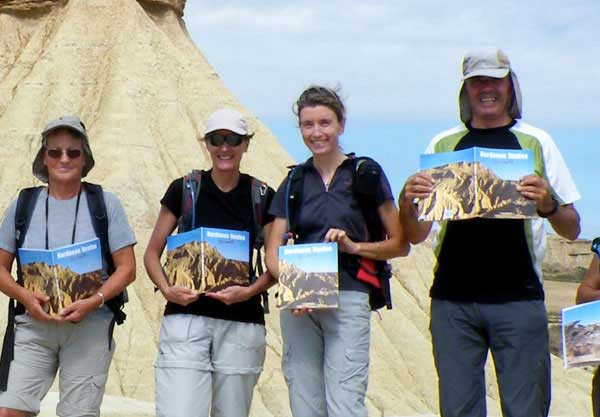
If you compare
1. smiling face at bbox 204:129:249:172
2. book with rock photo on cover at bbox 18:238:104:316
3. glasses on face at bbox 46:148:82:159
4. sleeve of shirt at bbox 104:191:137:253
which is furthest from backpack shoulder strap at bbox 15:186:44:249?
smiling face at bbox 204:129:249:172

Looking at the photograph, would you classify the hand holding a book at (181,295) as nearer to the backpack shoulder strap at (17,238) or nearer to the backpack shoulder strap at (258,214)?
the backpack shoulder strap at (258,214)

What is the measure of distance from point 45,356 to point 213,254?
46.7 inches

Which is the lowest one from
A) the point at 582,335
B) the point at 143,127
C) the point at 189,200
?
the point at 582,335

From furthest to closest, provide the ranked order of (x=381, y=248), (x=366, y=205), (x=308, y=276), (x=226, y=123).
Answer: (x=226, y=123), (x=366, y=205), (x=381, y=248), (x=308, y=276)

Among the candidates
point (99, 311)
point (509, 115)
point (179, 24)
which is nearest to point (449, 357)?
point (509, 115)

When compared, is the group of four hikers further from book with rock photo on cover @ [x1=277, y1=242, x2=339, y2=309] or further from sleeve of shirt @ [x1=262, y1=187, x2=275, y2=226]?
book with rock photo on cover @ [x1=277, y1=242, x2=339, y2=309]

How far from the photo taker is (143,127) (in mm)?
24469

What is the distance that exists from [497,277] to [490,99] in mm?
974

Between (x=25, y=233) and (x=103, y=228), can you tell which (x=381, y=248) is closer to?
(x=103, y=228)

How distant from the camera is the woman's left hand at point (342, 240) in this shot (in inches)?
245

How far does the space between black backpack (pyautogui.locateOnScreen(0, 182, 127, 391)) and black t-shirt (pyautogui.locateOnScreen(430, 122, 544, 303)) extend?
79.8 inches

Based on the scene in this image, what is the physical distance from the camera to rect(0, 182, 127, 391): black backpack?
655 cm

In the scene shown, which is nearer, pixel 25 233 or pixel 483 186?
pixel 483 186

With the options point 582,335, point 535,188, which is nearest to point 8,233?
point 535,188
